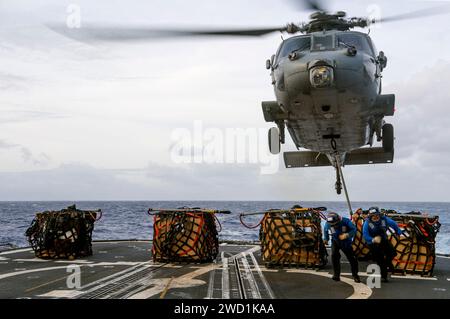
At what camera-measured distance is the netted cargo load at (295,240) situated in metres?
11.6

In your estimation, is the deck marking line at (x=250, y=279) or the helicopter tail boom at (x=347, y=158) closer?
the deck marking line at (x=250, y=279)

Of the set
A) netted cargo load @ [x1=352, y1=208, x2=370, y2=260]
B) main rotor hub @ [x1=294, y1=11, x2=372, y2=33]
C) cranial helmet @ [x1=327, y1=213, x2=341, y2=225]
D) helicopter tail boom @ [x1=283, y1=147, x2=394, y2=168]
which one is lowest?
netted cargo load @ [x1=352, y1=208, x2=370, y2=260]

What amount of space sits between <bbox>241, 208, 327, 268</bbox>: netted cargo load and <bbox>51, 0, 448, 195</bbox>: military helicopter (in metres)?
2.47

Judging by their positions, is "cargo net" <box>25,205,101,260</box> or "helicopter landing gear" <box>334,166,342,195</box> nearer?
"cargo net" <box>25,205,101,260</box>

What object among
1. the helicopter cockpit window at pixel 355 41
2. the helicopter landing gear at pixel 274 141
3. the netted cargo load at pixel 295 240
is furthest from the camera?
the helicopter landing gear at pixel 274 141

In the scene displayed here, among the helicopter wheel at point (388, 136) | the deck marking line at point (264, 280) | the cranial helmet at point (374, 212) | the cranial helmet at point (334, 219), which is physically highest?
the helicopter wheel at point (388, 136)

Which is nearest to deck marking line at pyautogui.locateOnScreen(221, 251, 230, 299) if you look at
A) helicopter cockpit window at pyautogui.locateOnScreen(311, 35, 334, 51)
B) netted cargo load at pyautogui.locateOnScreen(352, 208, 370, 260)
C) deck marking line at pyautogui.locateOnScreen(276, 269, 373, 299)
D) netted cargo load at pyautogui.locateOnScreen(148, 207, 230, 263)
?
netted cargo load at pyautogui.locateOnScreen(148, 207, 230, 263)

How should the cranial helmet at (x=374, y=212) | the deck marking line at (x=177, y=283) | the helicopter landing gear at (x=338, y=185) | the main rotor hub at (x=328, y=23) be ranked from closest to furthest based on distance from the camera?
the deck marking line at (x=177, y=283)
the cranial helmet at (x=374, y=212)
the main rotor hub at (x=328, y=23)
the helicopter landing gear at (x=338, y=185)

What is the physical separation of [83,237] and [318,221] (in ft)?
25.9

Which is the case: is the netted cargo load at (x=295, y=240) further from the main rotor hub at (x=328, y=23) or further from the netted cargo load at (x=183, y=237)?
the main rotor hub at (x=328, y=23)

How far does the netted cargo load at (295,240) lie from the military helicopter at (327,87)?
8.11 feet

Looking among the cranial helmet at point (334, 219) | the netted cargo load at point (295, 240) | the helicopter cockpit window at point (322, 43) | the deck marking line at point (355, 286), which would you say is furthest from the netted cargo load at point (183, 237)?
the helicopter cockpit window at point (322, 43)

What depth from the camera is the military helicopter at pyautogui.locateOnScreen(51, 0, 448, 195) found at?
10.1 metres

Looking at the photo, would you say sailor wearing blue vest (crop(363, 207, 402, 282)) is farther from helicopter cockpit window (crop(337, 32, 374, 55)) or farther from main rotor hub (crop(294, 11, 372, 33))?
main rotor hub (crop(294, 11, 372, 33))
